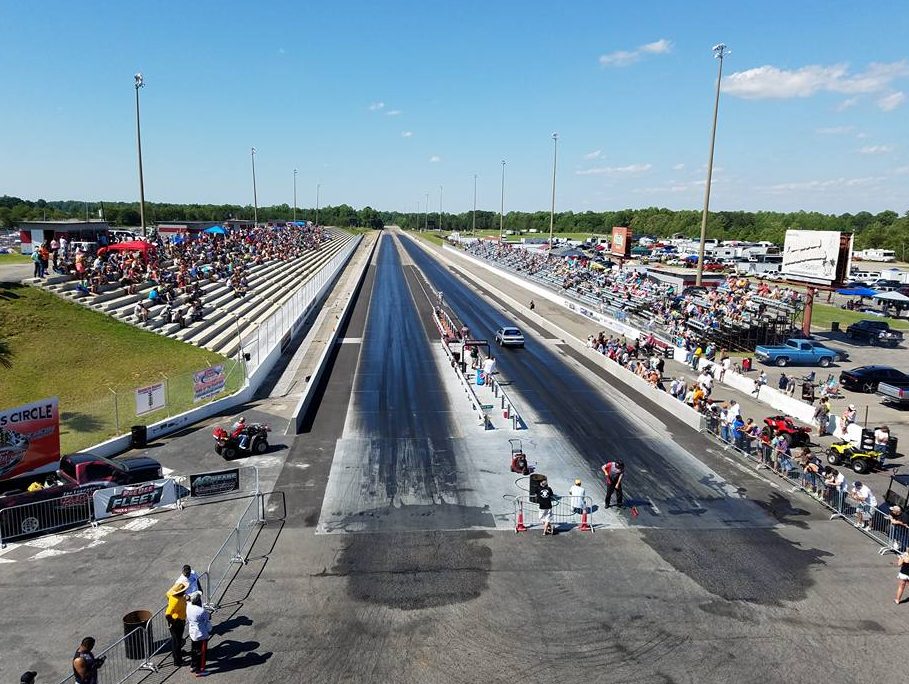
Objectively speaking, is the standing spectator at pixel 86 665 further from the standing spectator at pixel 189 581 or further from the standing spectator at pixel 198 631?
the standing spectator at pixel 189 581

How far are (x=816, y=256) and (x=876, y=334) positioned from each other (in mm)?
8475

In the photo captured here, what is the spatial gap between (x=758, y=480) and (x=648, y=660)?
11293 millimetres

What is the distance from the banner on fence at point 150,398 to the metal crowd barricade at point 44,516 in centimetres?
734

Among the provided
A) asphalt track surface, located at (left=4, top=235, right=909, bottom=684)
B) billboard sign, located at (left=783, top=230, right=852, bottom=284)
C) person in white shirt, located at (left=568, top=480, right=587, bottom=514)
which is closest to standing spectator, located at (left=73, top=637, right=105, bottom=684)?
asphalt track surface, located at (left=4, top=235, right=909, bottom=684)

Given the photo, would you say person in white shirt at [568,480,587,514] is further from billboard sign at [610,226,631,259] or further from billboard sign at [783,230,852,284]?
billboard sign at [610,226,631,259]

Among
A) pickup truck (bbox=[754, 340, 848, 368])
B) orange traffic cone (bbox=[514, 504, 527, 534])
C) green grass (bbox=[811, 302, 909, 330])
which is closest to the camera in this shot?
orange traffic cone (bbox=[514, 504, 527, 534])

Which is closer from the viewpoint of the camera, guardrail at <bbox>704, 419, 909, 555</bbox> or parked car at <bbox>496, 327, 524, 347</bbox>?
guardrail at <bbox>704, 419, 909, 555</bbox>

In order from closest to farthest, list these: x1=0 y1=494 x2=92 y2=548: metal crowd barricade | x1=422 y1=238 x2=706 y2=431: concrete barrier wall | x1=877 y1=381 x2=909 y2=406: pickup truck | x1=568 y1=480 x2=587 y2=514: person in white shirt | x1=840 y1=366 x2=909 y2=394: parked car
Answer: x1=0 y1=494 x2=92 y2=548: metal crowd barricade < x1=568 y1=480 x2=587 y2=514: person in white shirt < x1=422 y1=238 x2=706 y2=431: concrete barrier wall < x1=877 y1=381 x2=909 y2=406: pickup truck < x1=840 y1=366 x2=909 y2=394: parked car

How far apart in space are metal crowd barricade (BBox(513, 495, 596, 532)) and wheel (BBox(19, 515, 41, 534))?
12139mm

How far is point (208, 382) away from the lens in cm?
2706

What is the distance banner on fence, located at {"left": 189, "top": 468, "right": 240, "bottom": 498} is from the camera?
18.4 metres

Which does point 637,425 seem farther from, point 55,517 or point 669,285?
point 669,285

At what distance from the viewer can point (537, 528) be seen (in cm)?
1695

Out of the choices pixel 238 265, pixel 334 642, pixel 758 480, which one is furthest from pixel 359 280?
pixel 334 642
